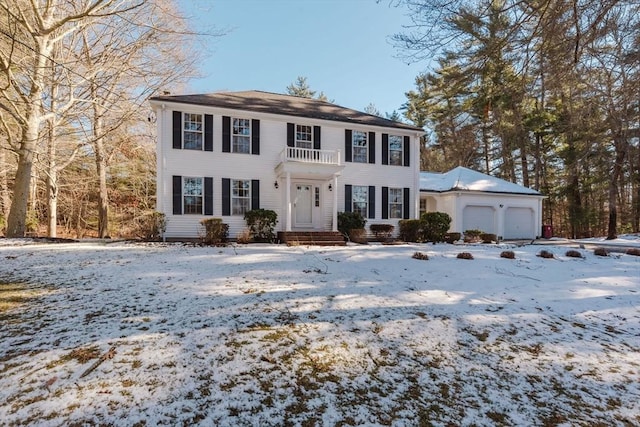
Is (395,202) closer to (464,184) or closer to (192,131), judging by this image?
(464,184)

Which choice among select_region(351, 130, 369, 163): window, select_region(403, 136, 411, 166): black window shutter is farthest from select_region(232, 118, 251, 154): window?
select_region(403, 136, 411, 166): black window shutter

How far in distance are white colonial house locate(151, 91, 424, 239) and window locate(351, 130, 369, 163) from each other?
4cm

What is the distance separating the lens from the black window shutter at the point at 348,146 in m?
13.7

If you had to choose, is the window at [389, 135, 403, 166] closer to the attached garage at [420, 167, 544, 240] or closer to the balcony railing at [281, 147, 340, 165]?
the balcony railing at [281, 147, 340, 165]

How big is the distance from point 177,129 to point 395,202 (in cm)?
931

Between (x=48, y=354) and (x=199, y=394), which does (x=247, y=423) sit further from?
(x=48, y=354)

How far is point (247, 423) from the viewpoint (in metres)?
2.05

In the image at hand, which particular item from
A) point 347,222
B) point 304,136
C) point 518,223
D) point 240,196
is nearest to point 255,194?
point 240,196

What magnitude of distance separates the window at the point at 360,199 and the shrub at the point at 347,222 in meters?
0.71

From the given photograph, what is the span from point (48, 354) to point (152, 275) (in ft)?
9.00

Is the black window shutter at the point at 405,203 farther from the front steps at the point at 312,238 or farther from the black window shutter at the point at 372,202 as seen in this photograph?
the front steps at the point at 312,238

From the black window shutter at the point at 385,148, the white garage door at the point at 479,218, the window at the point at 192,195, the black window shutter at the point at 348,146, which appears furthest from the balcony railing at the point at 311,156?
the white garage door at the point at 479,218

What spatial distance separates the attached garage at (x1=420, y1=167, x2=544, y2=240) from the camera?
645 inches

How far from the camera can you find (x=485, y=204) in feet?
55.1
